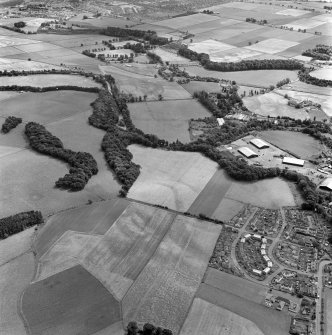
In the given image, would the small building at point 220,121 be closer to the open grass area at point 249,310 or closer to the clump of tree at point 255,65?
the clump of tree at point 255,65

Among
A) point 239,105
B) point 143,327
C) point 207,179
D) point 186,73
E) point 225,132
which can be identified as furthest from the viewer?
point 186,73

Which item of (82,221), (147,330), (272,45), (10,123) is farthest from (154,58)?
(147,330)

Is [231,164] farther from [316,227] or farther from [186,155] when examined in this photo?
[316,227]

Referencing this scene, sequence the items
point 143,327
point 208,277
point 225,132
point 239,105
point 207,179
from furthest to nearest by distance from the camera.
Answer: point 239,105 < point 225,132 < point 207,179 < point 208,277 < point 143,327

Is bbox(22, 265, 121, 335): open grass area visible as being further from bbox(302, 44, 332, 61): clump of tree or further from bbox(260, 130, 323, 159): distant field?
bbox(302, 44, 332, 61): clump of tree

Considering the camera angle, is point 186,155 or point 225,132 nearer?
point 186,155

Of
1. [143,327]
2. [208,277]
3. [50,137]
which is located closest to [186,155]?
[50,137]

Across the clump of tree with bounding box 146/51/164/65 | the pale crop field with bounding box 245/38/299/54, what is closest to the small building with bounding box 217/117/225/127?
the clump of tree with bounding box 146/51/164/65
